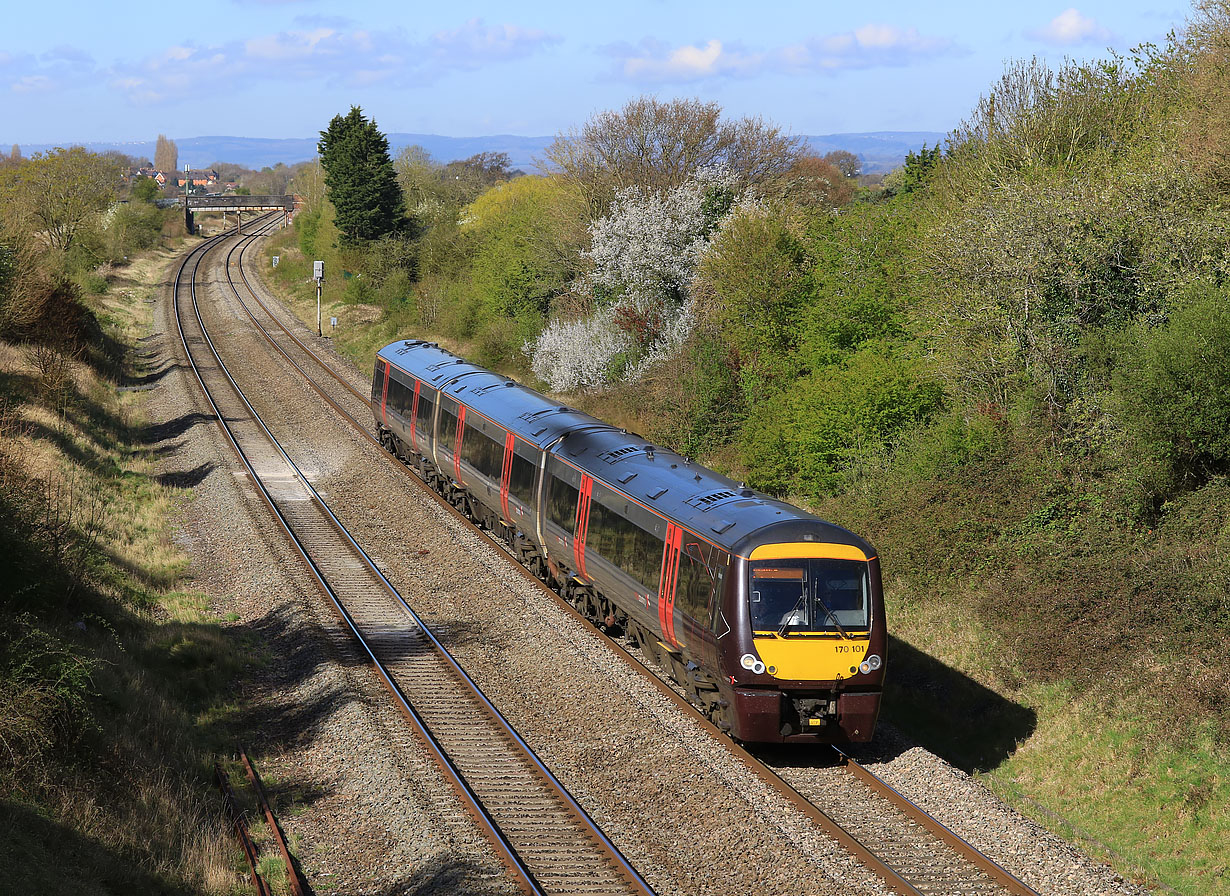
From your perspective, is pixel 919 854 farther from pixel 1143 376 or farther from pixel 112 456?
pixel 112 456

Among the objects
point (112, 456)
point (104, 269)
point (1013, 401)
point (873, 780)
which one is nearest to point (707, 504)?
point (873, 780)

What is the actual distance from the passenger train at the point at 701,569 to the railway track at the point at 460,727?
2476mm

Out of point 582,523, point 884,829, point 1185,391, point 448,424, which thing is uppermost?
point 1185,391

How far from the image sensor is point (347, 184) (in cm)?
5459

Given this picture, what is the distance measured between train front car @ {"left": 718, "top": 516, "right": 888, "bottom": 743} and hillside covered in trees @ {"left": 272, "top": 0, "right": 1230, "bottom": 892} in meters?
2.94

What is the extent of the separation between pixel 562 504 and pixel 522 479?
192 centimetres

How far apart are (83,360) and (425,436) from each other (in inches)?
680

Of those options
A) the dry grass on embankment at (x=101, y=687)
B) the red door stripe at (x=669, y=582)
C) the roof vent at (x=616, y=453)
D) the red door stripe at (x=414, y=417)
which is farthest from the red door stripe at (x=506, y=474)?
the red door stripe at (x=669, y=582)

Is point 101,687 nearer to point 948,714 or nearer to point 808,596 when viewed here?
point 808,596

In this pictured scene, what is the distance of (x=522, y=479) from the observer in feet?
63.2

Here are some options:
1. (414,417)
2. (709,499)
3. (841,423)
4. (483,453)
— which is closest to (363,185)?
(414,417)

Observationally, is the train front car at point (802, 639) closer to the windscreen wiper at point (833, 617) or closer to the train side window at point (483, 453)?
the windscreen wiper at point (833, 617)

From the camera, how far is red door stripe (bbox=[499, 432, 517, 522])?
781 inches

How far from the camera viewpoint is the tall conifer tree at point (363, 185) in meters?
54.3
